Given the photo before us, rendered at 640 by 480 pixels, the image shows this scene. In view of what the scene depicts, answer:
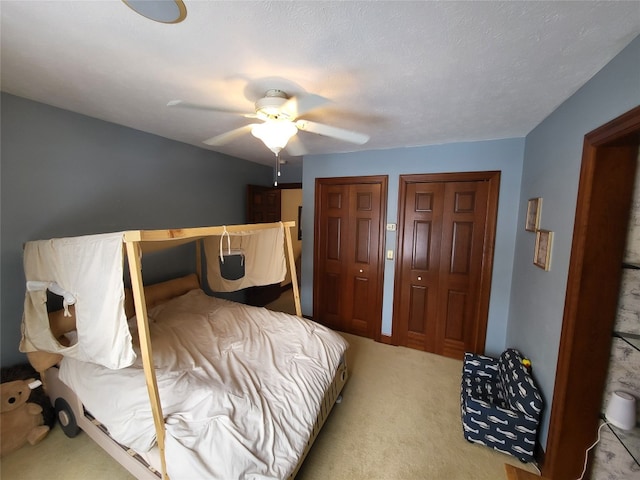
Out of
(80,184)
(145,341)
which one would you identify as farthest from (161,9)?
(80,184)

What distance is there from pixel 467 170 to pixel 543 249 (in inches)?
45.9

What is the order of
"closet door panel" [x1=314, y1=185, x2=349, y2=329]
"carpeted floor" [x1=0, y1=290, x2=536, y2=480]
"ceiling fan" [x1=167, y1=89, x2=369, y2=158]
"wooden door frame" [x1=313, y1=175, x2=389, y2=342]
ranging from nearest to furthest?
"ceiling fan" [x1=167, y1=89, x2=369, y2=158] → "carpeted floor" [x1=0, y1=290, x2=536, y2=480] → "wooden door frame" [x1=313, y1=175, x2=389, y2=342] → "closet door panel" [x1=314, y1=185, x2=349, y2=329]

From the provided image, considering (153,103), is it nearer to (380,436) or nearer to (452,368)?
(380,436)

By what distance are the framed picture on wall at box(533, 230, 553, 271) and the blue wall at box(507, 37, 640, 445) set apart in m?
0.04

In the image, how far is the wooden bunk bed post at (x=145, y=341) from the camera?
3.64 ft

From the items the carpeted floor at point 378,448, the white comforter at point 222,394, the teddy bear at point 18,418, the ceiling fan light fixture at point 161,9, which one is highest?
the ceiling fan light fixture at point 161,9

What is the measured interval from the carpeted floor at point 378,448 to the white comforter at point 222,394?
430 millimetres

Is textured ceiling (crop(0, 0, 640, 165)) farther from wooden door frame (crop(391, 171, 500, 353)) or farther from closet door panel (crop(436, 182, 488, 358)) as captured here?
closet door panel (crop(436, 182, 488, 358))

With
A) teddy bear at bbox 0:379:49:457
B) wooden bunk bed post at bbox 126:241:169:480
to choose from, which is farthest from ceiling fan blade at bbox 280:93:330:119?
teddy bear at bbox 0:379:49:457

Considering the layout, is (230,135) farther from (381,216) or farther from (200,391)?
(381,216)

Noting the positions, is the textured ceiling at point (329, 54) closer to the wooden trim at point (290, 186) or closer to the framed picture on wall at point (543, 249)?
the framed picture on wall at point (543, 249)

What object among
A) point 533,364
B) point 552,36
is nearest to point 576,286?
point 533,364

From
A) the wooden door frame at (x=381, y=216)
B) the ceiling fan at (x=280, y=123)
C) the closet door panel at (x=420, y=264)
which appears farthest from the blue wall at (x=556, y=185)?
the wooden door frame at (x=381, y=216)

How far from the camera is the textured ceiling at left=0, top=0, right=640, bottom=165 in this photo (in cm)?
96
